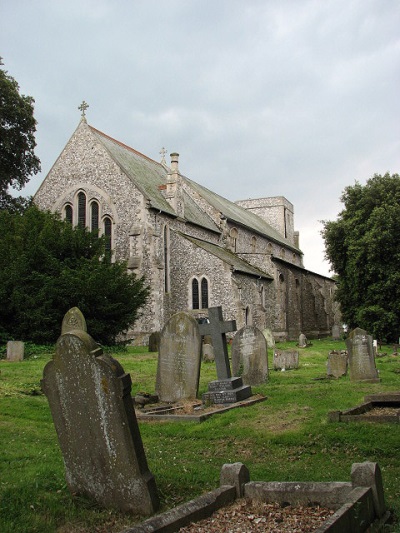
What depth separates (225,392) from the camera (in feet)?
32.1

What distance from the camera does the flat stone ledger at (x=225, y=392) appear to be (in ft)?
31.9

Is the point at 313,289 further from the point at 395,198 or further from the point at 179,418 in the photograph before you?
the point at 179,418

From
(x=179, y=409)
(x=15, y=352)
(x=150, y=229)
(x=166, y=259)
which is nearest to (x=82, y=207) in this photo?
(x=150, y=229)

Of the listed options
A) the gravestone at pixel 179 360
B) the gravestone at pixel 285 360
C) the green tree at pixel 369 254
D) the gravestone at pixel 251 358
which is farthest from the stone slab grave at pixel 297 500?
the green tree at pixel 369 254

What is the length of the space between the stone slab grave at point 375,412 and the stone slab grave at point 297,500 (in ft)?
10.9

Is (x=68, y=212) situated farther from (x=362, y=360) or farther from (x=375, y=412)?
(x=375, y=412)

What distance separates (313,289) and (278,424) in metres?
35.6

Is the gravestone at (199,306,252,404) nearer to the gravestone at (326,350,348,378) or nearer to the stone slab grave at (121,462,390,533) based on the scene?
the gravestone at (326,350,348,378)

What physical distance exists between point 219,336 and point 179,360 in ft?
3.10

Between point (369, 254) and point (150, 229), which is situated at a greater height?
point (150, 229)

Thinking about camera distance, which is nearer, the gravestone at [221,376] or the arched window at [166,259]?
the gravestone at [221,376]

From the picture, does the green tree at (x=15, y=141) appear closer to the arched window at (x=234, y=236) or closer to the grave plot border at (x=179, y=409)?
the arched window at (x=234, y=236)

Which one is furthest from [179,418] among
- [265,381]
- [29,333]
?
[29,333]

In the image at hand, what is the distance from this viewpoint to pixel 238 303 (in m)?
26.7
